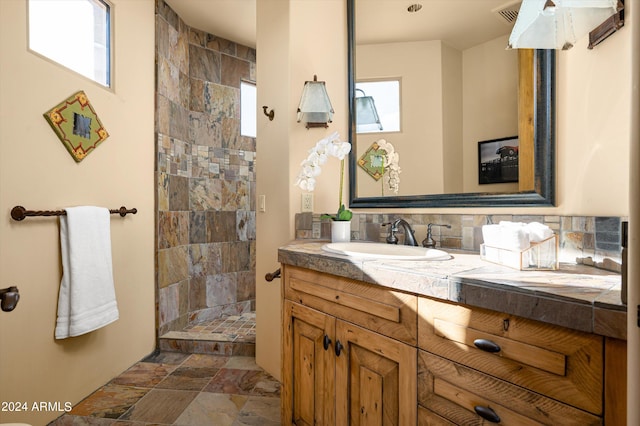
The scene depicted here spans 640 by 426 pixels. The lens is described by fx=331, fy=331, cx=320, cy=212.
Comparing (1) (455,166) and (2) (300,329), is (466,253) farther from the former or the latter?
(2) (300,329)

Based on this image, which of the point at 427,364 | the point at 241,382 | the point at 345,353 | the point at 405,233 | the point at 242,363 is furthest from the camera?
the point at 242,363

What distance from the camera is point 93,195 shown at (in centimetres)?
200

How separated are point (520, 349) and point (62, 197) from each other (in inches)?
85.0

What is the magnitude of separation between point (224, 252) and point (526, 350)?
2.95 meters

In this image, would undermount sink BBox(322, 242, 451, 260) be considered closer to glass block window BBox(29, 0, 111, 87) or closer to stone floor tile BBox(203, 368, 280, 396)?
stone floor tile BBox(203, 368, 280, 396)

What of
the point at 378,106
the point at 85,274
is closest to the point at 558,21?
the point at 378,106

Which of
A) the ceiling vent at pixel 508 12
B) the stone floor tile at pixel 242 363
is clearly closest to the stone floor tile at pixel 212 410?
the stone floor tile at pixel 242 363

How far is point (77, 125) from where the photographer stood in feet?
6.12

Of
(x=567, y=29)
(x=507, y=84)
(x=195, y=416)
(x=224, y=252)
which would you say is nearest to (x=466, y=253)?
(x=507, y=84)

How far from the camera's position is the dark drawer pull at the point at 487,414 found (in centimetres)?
76

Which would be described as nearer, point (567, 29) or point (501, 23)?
point (567, 29)

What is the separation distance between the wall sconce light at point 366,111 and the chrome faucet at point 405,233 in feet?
1.89

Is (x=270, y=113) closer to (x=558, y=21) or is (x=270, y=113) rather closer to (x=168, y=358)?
(x=558, y=21)

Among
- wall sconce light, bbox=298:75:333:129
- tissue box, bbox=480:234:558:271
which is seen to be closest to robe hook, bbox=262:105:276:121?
wall sconce light, bbox=298:75:333:129
